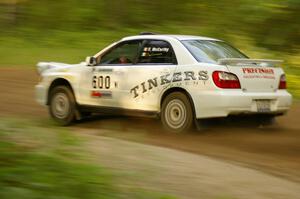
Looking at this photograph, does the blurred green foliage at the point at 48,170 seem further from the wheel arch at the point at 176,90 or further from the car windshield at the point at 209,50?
the car windshield at the point at 209,50

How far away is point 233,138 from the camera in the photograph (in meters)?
9.44

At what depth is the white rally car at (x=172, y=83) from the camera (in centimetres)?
915

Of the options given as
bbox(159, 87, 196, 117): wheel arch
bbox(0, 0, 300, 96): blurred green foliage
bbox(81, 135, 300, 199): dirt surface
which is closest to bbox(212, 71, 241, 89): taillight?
bbox(159, 87, 196, 117): wheel arch

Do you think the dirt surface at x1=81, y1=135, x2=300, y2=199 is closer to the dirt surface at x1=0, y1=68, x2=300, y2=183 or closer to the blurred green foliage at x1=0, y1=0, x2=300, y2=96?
the dirt surface at x1=0, y1=68, x2=300, y2=183

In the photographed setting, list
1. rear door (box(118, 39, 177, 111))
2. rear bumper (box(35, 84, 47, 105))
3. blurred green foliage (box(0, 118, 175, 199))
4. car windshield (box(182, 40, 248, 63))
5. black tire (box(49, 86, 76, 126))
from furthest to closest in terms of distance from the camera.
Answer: rear bumper (box(35, 84, 47, 105)) < black tire (box(49, 86, 76, 126)) < rear door (box(118, 39, 177, 111)) < car windshield (box(182, 40, 248, 63)) < blurred green foliage (box(0, 118, 175, 199))

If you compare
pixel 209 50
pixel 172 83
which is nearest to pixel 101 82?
pixel 172 83

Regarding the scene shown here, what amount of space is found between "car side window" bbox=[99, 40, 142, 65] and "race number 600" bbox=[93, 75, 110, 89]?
0.29 metres

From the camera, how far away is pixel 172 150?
8320 mm

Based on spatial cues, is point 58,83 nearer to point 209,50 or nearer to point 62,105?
point 62,105

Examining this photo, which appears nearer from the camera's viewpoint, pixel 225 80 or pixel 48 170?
pixel 48 170

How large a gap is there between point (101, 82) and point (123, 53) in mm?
627

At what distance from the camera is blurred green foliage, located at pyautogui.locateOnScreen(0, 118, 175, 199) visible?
175 inches

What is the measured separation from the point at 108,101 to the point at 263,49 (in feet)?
28.8

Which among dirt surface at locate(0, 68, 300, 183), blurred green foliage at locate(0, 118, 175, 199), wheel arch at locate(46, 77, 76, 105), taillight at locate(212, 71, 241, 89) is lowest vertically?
dirt surface at locate(0, 68, 300, 183)
